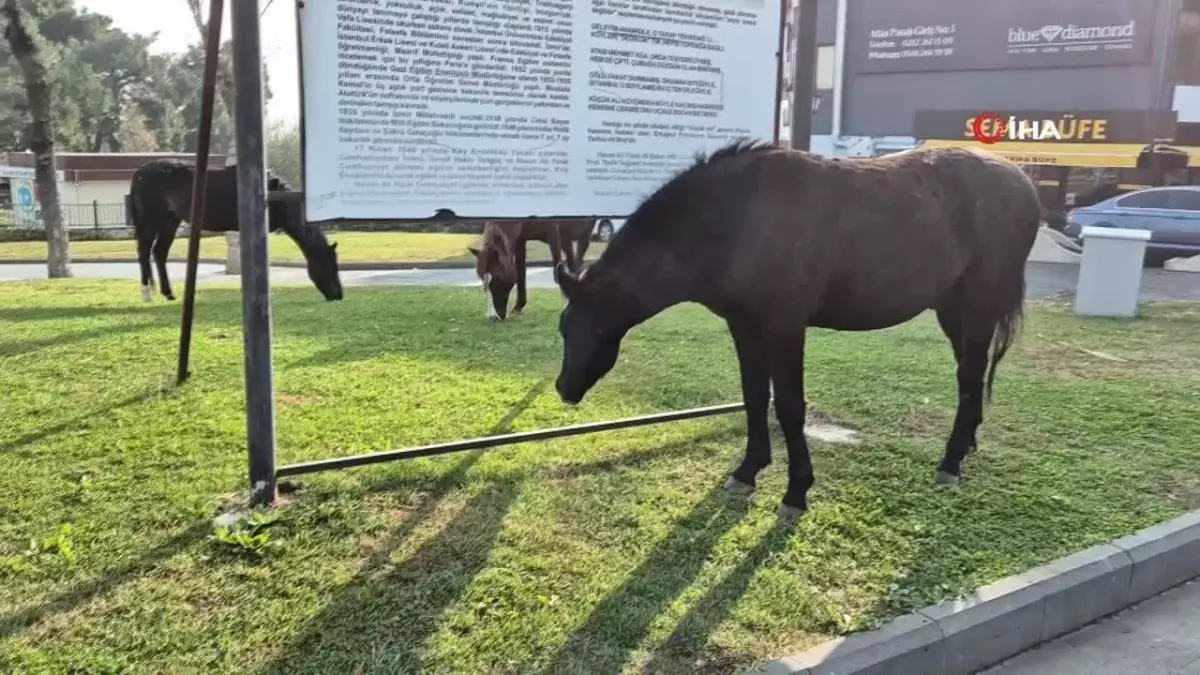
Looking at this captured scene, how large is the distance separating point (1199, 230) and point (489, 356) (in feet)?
55.1

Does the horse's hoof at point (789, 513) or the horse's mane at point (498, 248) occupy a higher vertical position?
the horse's mane at point (498, 248)

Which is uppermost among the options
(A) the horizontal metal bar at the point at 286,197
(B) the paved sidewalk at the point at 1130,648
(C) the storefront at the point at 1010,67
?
(C) the storefront at the point at 1010,67

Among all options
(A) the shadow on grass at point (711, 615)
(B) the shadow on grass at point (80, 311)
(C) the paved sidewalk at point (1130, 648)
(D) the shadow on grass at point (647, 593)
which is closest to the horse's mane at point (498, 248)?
(B) the shadow on grass at point (80, 311)

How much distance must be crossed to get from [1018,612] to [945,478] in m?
1.40

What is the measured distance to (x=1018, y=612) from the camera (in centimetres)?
366

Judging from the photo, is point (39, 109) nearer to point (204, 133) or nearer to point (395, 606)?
point (204, 133)

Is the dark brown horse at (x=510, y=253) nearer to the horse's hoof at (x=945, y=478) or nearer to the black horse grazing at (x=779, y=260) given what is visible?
the black horse grazing at (x=779, y=260)

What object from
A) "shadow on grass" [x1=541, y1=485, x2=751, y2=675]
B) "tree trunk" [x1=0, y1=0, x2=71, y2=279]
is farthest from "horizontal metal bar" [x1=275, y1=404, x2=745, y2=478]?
"tree trunk" [x1=0, y1=0, x2=71, y2=279]

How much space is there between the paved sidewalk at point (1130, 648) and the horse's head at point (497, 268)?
713 centimetres

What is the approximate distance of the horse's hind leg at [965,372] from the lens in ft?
16.5

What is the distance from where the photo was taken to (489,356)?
8047 millimetres

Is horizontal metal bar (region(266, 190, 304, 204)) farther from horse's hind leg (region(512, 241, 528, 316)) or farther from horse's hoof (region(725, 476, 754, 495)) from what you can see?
horse's hind leg (region(512, 241, 528, 316))

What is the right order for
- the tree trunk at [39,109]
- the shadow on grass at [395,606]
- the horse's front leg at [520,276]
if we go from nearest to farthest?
the shadow on grass at [395,606], the horse's front leg at [520,276], the tree trunk at [39,109]

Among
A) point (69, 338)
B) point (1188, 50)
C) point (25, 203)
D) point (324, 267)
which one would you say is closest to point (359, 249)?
point (324, 267)
